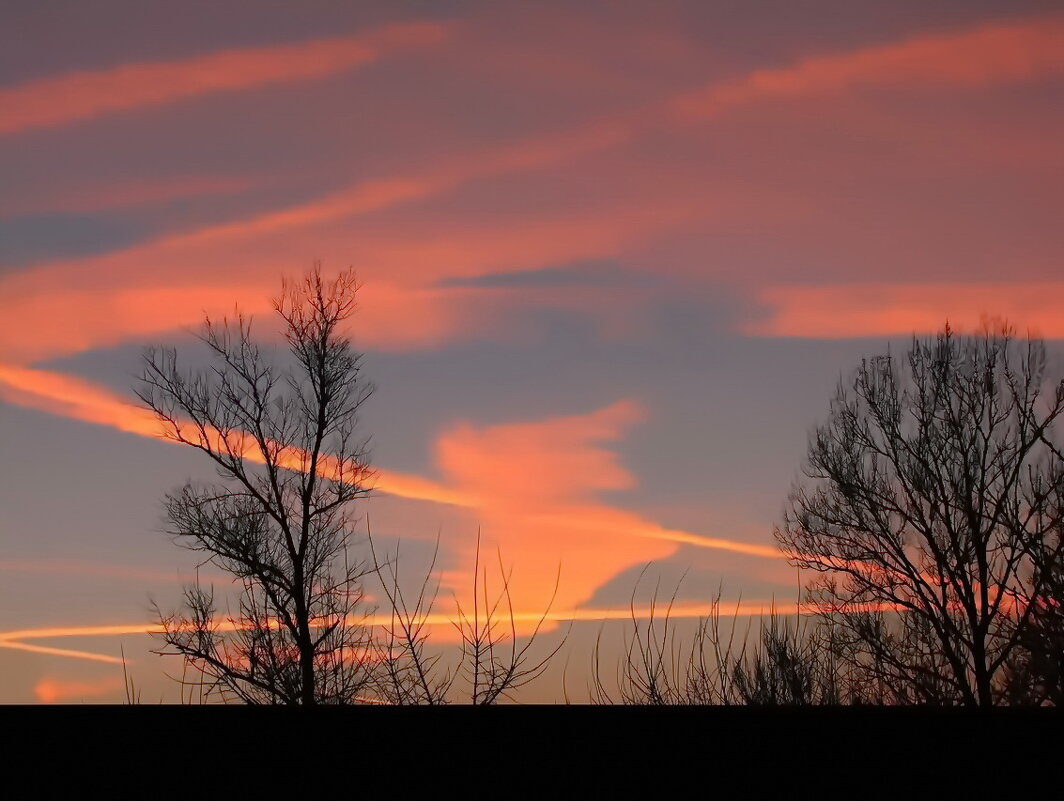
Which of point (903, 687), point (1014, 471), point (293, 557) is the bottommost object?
point (903, 687)

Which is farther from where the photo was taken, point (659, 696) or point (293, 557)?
point (293, 557)

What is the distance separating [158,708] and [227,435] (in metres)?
28.3

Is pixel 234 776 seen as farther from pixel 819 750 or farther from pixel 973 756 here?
pixel 973 756

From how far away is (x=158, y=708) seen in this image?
221 centimetres

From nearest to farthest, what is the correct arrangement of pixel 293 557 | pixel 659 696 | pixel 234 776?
1. pixel 234 776
2. pixel 659 696
3. pixel 293 557

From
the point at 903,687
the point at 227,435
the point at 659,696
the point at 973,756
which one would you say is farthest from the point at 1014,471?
the point at 973,756

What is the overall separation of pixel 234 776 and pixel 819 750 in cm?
115

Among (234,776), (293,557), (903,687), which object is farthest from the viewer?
(293,557)

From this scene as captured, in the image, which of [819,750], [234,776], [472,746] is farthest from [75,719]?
[819,750]

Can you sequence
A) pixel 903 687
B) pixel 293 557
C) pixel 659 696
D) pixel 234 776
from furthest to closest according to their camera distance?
1. pixel 293 557
2. pixel 903 687
3. pixel 659 696
4. pixel 234 776

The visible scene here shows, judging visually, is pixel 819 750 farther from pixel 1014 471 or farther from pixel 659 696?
pixel 1014 471

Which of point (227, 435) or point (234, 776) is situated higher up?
point (227, 435)

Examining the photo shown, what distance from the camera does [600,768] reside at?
211 cm

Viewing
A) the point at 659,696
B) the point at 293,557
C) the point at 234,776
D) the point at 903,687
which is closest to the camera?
the point at 234,776
